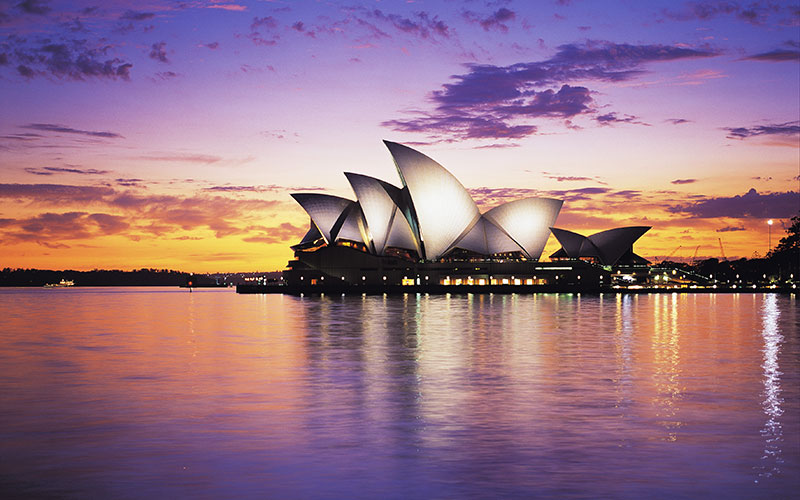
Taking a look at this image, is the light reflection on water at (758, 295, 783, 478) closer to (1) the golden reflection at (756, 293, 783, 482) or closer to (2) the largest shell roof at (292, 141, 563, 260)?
(1) the golden reflection at (756, 293, 783, 482)

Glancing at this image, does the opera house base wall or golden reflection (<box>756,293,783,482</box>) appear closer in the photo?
golden reflection (<box>756,293,783,482</box>)

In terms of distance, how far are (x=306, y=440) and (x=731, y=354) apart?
836 inches

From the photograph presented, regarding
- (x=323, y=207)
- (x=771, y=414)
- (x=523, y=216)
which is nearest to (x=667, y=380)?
(x=771, y=414)

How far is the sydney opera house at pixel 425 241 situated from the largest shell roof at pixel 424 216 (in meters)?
0.15

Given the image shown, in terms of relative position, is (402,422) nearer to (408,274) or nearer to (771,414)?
(771,414)

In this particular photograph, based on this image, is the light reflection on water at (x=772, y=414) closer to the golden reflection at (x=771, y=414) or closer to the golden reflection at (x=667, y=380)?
the golden reflection at (x=771, y=414)

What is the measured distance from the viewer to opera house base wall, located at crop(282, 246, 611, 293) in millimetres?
123875

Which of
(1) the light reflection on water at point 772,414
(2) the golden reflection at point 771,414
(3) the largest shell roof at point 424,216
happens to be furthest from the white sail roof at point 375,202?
(1) the light reflection on water at point 772,414

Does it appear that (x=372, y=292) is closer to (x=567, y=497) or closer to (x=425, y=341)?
(x=425, y=341)

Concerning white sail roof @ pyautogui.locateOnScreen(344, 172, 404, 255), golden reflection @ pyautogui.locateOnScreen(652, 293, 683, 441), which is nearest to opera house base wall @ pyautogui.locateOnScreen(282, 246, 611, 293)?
white sail roof @ pyautogui.locateOnScreen(344, 172, 404, 255)

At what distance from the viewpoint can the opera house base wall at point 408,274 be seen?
406 ft

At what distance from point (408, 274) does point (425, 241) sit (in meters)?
10.1

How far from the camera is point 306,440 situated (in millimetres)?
13703

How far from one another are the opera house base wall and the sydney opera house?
0.16m
